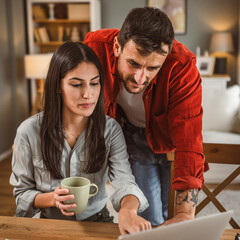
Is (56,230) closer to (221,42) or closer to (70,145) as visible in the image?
(70,145)

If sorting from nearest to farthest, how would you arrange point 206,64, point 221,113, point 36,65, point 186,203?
point 186,203
point 221,113
point 36,65
point 206,64

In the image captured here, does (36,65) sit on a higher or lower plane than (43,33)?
lower

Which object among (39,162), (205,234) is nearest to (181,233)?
(205,234)

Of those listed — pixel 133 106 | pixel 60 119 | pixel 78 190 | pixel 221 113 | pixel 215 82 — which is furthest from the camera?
pixel 215 82

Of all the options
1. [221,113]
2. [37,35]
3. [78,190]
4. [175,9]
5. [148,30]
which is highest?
[175,9]

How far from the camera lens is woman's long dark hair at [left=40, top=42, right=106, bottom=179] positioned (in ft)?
3.54

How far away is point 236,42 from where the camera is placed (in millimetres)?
4586

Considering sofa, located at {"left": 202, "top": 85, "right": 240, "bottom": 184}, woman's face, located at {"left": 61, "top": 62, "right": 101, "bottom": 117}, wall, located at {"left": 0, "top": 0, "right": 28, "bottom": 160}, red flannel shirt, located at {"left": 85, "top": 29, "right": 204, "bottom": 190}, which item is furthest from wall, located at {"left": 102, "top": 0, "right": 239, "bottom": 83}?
woman's face, located at {"left": 61, "top": 62, "right": 101, "bottom": 117}

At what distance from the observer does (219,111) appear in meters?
3.22

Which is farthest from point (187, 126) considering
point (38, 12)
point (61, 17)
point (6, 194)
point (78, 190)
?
point (38, 12)

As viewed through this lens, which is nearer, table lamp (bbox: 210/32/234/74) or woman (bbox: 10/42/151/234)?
woman (bbox: 10/42/151/234)

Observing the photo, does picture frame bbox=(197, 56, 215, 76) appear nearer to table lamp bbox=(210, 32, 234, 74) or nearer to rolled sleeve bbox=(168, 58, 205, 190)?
table lamp bbox=(210, 32, 234, 74)

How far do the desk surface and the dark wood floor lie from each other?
165 cm

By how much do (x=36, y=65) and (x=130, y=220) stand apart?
3.42m
